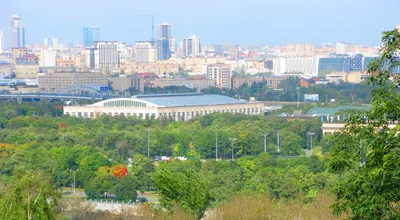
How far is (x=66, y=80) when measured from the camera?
63438 millimetres

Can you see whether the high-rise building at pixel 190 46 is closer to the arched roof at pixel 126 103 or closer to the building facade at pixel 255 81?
the building facade at pixel 255 81

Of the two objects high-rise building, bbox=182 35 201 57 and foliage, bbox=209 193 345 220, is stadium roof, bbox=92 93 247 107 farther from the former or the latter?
high-rise building, bbox=182 35 201 57

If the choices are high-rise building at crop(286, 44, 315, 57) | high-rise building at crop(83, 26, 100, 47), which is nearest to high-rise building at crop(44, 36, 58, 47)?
high-rise building at crop(83, 26, 100, 47)

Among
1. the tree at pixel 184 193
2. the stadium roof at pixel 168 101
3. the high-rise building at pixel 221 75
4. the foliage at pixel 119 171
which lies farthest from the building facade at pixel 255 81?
the tree at pixel 184 193

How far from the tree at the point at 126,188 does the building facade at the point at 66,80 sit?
42874 millimetres

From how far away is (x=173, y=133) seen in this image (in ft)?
95.7

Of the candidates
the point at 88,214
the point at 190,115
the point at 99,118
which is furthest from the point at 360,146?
the point at 190,115

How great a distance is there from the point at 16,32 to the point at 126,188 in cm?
10412

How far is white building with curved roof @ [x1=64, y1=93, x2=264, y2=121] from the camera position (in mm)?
39312

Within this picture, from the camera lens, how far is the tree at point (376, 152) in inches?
214

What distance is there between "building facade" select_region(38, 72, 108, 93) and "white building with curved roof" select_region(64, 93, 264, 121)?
66.5 ft

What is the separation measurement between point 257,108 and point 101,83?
2253cm

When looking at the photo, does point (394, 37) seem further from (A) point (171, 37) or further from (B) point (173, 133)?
(A) point (171, 37)

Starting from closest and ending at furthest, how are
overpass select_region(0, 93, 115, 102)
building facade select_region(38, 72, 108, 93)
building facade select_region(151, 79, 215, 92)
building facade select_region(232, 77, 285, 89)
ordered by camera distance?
overpass select_region(0, 93, 115, 102) → building facade select_region(38, 72, 108, 93) → building facade select_region(151, 79, 215, 92) → building facade select_region(232, 77, 285, 89)
